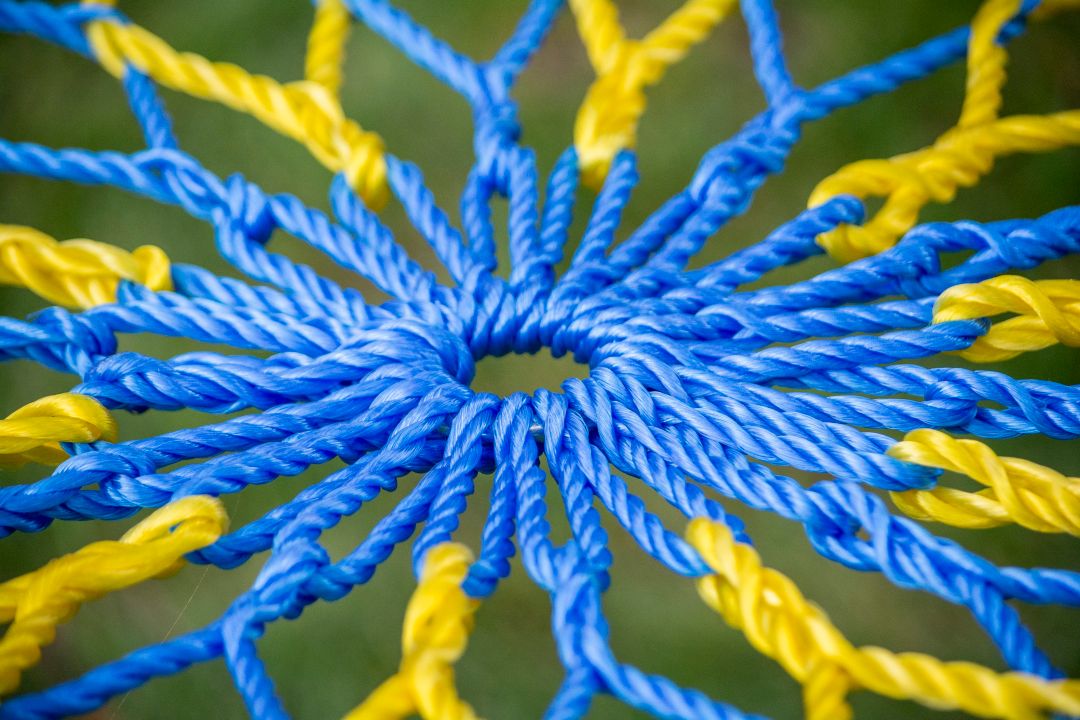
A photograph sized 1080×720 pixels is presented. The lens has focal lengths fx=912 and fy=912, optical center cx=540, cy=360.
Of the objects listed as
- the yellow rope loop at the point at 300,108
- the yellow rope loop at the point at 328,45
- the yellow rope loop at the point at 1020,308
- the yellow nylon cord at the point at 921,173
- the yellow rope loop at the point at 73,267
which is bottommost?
the yellow rope loop at the point at 1020,308

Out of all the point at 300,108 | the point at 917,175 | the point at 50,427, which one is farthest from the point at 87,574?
the point at 917,175

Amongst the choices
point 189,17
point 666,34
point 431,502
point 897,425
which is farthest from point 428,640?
point 189,17

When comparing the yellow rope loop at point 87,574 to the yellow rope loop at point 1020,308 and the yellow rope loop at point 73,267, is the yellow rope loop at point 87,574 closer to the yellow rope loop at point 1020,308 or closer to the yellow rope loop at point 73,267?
the yellow rope loop at point 73,267

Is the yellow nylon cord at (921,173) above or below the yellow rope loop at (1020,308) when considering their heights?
above

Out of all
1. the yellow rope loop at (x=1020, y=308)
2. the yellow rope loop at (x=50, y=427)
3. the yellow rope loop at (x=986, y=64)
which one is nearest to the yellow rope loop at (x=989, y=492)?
the yellow rope loop at (x=1020, y=308)

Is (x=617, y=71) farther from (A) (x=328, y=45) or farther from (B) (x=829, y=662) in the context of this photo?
(B) (x=829, y=662)

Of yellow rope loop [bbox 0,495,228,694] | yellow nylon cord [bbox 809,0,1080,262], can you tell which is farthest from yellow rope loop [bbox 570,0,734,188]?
yellow rope loop [bbox 0,495,228,694]

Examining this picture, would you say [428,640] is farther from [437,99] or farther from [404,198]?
[437,99]
